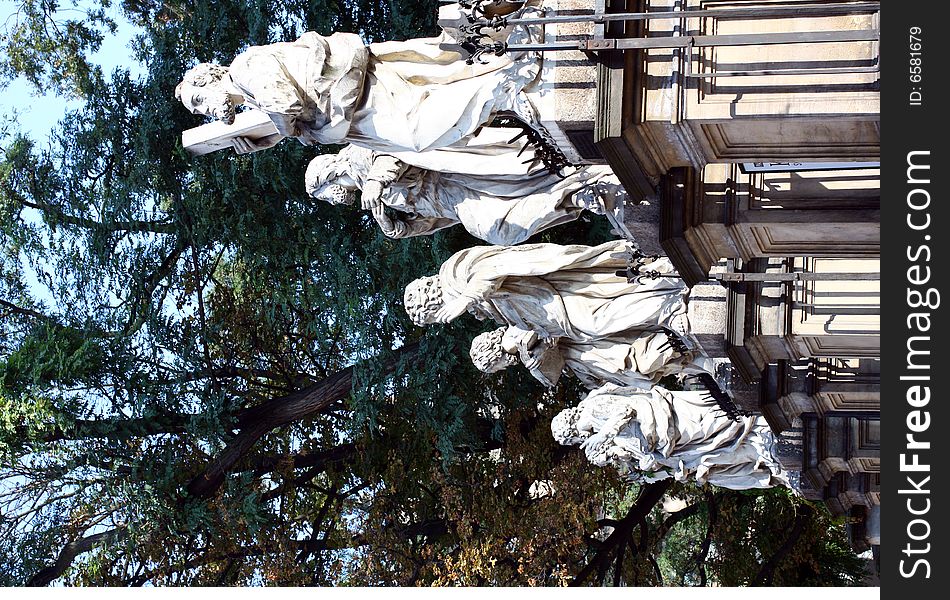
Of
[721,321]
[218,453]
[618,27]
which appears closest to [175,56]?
[218,453]

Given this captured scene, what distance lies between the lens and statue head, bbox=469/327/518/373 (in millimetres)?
11531

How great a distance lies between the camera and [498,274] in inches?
425

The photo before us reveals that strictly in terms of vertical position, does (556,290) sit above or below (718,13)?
below

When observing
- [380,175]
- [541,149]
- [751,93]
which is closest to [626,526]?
[380,175]

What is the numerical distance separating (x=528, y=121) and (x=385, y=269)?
32.6ft

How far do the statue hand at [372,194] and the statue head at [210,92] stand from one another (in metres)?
1.44

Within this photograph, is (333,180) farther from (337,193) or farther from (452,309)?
(452,309)

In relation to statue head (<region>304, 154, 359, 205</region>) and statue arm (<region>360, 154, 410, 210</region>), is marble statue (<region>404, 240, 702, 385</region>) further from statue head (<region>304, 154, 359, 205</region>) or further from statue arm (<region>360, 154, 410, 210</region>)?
statue arm (<region>360, 154, 410, 210</region>)

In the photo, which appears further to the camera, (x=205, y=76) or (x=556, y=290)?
(x=556, y=290)

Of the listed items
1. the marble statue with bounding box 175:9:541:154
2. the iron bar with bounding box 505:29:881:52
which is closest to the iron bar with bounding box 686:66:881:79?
the iron bar with bounding box 505:29:881:52

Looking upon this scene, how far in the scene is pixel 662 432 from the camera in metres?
12.0

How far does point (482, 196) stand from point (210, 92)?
2.19m

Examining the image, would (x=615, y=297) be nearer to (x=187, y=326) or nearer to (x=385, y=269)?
(x=385, y=269)

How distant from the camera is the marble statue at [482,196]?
937 cm
